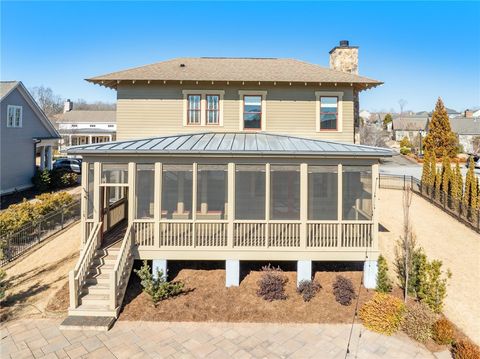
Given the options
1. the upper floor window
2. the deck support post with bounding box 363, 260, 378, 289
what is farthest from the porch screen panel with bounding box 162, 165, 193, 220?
the upper floor window

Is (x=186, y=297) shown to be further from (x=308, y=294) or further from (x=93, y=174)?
(x=93, y=174)

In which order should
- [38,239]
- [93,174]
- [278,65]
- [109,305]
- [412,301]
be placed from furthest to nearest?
1. [278,65]
2. [38,239]
3. [93,174]
4. [412,301]
5. [109,305]

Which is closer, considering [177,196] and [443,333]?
[443,333]

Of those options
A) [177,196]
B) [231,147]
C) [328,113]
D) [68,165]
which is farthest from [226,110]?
[68,165]

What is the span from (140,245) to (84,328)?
3.10m

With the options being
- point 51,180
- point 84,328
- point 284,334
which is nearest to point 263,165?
point 284,334

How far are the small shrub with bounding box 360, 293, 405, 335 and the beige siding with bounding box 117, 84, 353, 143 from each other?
7760 millimetres

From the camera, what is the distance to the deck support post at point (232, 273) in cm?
1202

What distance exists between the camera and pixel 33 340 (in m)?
9.20

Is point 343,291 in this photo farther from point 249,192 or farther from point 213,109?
point 213,109

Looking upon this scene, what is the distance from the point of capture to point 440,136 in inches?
1854

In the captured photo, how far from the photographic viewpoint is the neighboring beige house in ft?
38.8

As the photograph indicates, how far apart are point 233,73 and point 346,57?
23.4 feet

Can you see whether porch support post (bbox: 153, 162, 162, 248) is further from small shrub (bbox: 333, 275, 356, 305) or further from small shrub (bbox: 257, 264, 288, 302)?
small shrub (bbox: 333, 275, 356, 305)
